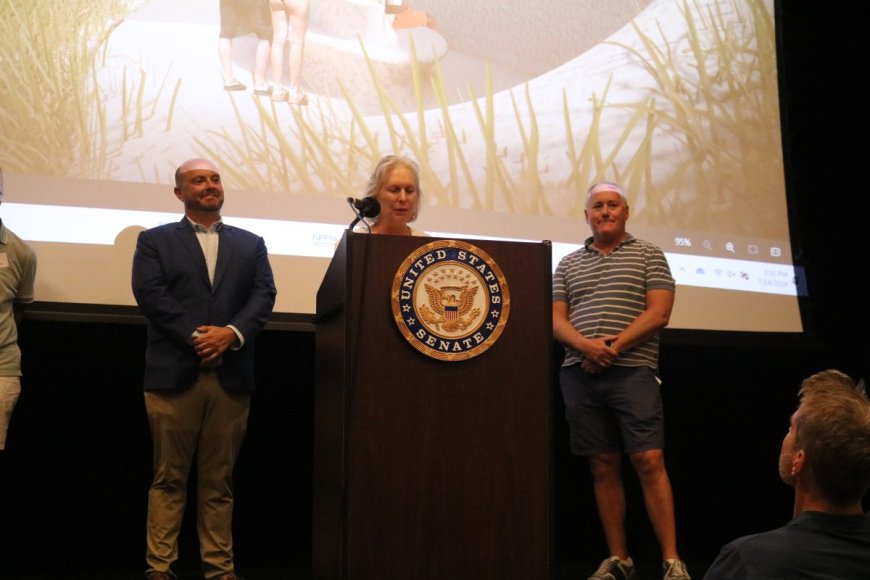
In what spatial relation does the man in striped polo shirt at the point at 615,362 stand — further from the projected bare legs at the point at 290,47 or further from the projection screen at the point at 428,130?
the projected bare legs at the point at 290,47

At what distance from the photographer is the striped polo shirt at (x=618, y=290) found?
3.18 m

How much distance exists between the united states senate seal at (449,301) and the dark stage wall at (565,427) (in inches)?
63.7

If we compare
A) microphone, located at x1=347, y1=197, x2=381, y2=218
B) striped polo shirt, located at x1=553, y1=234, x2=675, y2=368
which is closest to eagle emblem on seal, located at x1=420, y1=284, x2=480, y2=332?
microphone, located at x1=347, y1=197, x2=381, y2=218

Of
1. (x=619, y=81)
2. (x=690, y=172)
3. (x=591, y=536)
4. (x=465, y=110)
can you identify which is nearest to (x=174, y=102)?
(x=465, y=110)

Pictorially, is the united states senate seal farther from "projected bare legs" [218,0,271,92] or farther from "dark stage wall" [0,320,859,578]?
"projected bare legs" [218,0,271,92]

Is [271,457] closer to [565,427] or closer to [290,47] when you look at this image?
[565,427]

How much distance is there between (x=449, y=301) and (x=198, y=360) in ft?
3.76

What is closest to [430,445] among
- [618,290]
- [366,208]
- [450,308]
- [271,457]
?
[450,308]

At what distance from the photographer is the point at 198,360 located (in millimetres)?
2965

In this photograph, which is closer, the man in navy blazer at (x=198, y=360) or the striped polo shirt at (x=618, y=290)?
the man in navy blazer at (x=198, y=360)

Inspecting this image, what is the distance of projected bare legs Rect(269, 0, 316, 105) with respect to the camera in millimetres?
3664

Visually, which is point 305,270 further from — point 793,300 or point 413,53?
point 793,300

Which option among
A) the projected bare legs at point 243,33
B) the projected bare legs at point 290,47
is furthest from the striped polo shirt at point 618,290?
the projected bare legs at point 243,33

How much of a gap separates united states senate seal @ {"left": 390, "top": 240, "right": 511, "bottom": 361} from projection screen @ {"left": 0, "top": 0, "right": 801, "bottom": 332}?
1526mm
